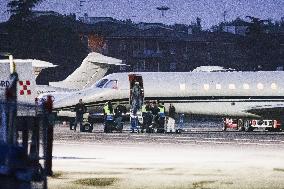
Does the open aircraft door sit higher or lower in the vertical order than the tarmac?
higher

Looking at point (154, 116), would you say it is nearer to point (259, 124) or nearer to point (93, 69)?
point (259, 124)

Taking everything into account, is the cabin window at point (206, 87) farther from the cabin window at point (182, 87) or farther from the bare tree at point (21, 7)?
the bare tree at point (21, 7)

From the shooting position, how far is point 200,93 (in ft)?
147

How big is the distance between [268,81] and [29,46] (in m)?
65.7

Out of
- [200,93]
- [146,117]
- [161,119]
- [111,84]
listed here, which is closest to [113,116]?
[146,117]

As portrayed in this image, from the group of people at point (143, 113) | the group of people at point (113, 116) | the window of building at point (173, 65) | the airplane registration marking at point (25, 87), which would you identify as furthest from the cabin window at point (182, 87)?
the window of building at point (173, 65)

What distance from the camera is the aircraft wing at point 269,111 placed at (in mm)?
44094

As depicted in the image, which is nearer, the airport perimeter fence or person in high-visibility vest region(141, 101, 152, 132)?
the airport perimeter fence

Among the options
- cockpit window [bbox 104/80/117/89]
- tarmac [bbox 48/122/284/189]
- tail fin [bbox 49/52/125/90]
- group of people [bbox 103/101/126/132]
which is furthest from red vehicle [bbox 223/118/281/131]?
tarmac [bbox 48/122/284/189]

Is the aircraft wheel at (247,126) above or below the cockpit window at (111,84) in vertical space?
below

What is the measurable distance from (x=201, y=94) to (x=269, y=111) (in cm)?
364

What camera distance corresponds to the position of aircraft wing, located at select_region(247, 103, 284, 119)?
44.1 m

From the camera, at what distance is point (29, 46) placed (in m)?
108

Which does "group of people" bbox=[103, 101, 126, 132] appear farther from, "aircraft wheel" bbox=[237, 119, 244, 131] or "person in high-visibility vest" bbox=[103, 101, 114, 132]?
"aircraft wheel" bbox=[237, 119, 244, 131]
